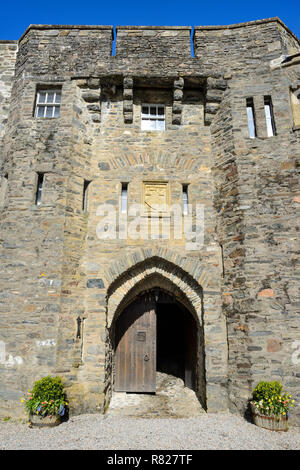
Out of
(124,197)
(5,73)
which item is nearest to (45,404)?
(124,197)

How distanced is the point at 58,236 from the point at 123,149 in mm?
2814

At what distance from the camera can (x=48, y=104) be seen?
304 inches

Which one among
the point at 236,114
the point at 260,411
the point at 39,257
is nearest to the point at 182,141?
the point at 236,114

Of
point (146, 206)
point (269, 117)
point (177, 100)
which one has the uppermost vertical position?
point (177, 100)

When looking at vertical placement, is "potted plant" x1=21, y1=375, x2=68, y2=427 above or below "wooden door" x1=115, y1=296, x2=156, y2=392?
below

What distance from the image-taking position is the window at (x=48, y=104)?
7.70m

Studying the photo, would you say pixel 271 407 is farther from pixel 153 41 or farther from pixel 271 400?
pixel 153 41

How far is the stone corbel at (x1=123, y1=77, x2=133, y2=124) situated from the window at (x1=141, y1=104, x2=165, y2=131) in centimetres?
40

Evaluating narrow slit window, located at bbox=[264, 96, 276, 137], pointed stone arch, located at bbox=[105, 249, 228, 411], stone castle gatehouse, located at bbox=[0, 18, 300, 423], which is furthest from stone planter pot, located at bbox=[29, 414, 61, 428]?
narrow slit window, located at bbox=[264, 96, 276, 137]

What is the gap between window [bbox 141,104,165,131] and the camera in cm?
807

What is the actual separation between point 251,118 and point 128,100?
316cm

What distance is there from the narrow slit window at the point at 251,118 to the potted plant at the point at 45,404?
6927mm

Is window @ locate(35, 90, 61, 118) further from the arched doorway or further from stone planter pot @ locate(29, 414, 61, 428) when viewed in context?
stone planter pot @ locate(29, 414, 61, 428)

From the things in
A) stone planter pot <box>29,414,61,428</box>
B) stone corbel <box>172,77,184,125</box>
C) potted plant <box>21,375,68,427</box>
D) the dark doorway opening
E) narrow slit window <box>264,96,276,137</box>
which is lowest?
stone planter pot <box>29,414,61,428</box>
